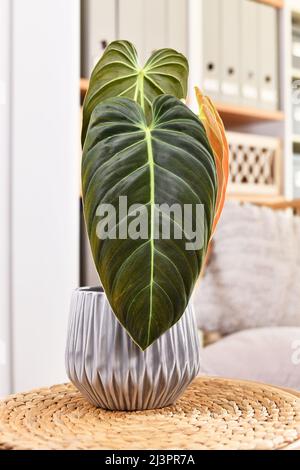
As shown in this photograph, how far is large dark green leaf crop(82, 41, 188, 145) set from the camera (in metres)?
0.74

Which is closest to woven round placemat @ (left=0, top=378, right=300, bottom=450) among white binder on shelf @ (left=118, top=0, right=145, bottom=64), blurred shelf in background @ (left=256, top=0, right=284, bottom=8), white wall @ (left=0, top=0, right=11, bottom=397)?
white wall @ (left=0, top=0, right=11, bottom=397)

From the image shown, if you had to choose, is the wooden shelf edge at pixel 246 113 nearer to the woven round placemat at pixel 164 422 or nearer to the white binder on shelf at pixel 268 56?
the white binder on shelf at pixel 268 56

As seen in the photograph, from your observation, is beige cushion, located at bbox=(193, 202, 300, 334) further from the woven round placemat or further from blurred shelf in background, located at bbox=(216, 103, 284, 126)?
the woven round placemat

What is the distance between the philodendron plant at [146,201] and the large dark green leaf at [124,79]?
6 cm

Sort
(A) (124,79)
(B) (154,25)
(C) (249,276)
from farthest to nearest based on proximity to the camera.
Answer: (B) (154,25) → (C) (249,276) → (A) (124,79)

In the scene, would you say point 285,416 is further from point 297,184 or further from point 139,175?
point 297,184

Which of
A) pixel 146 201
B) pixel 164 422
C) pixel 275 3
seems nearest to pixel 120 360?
Result: pixel 164 422

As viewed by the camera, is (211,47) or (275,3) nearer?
(211,47)

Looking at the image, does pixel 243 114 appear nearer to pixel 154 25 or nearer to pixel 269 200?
pixel 269 200

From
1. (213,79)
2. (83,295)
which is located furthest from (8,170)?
(213,79)

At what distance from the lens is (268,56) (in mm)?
2189

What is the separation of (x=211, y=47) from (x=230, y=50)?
79mm

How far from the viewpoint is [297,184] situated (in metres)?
2.30

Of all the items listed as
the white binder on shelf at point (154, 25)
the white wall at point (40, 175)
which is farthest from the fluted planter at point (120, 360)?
the white binder on shelf at point (154, 25)
